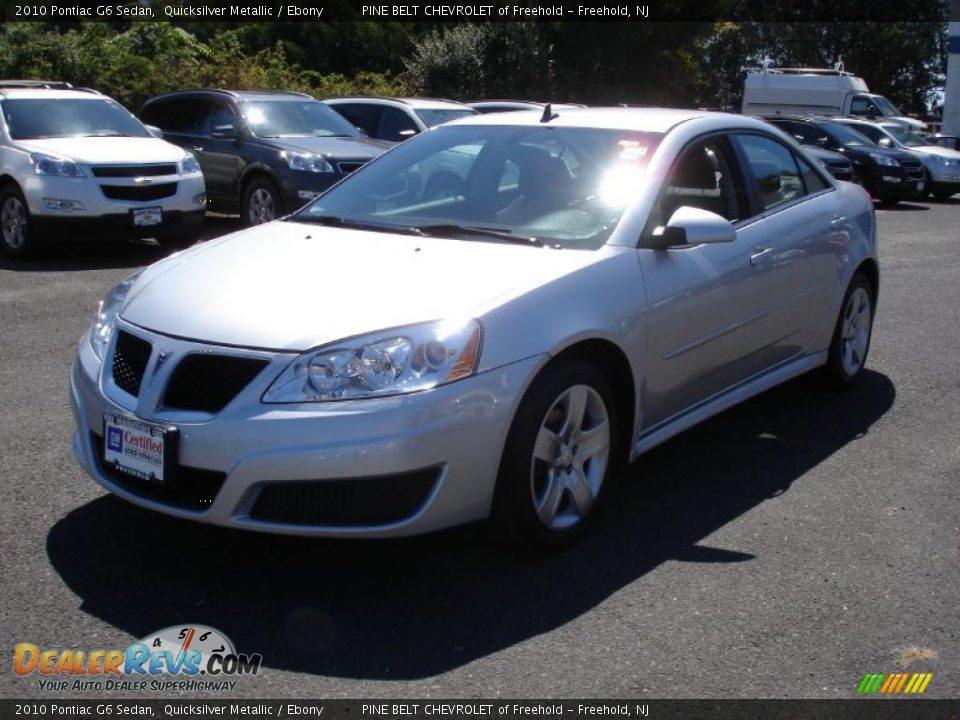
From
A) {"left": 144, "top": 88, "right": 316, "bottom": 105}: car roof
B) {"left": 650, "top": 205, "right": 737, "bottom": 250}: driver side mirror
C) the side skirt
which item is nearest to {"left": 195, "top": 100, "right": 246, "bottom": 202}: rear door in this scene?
{"left": 144, "top": 88, "right": 316, "bottom": 105}: car roof

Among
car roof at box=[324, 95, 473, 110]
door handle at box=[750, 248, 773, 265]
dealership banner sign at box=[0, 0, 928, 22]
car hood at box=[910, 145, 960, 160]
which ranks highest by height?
dealership banner sign at box=[0, 0, 928, 22]

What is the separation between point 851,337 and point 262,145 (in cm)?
814

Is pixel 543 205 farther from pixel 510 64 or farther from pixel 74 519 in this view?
pixel 510 64

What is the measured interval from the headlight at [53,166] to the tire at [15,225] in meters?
0.33

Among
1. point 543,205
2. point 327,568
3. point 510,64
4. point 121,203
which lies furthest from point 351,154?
point 510,64

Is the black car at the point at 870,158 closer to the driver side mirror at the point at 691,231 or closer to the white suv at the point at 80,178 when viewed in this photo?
the white suv at the point at 80,178

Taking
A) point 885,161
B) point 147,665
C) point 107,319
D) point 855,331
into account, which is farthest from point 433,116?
point 147,665

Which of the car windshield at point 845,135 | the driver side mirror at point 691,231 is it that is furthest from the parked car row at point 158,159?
the car windshield at point 845,135

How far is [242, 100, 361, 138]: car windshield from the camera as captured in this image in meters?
13.8

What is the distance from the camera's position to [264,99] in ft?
46.8

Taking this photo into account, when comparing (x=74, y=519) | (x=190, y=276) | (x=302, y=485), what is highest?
(x=190, y=276)

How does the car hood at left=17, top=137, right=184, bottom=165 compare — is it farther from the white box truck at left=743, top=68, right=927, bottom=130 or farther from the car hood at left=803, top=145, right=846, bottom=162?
the white box truck at left=743, top=68, right=927, bottom=130

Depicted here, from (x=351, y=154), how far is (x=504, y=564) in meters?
9.39

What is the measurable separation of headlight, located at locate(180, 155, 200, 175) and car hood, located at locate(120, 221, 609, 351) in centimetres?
742
